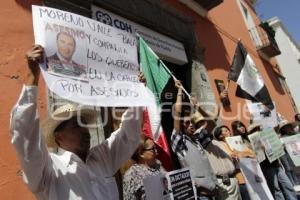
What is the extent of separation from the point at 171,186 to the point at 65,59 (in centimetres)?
153

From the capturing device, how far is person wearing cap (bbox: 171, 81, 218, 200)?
3.74 m

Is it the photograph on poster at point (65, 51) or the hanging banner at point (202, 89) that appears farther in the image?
the hanging banner at point (202, 89)

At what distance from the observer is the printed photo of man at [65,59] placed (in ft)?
7.34

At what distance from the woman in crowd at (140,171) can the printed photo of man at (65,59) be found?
1.12 m

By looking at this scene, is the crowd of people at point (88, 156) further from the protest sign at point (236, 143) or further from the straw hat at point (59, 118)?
the protest sign at point (236, 143)

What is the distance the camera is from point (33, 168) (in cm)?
185

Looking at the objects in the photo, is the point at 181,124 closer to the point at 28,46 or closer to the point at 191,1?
the point at 28,46

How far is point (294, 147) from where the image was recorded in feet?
20.6

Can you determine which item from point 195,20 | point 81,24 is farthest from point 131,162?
point 195,20

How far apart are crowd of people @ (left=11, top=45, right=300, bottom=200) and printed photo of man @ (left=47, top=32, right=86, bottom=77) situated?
189mm

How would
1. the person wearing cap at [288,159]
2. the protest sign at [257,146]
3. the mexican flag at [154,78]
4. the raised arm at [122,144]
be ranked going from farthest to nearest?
1. the person wearing cap at [288,159]
2. the protest sign at [257,146]
3. the mexican flag at [154,78]
4. the raised arm at [122,144]

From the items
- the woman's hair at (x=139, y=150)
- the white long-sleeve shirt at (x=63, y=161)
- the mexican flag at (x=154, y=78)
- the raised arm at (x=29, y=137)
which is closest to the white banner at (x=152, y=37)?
the mexican flag at (x=154, y=78)

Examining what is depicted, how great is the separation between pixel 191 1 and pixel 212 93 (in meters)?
2.08

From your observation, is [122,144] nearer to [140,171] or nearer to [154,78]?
[140,171]
